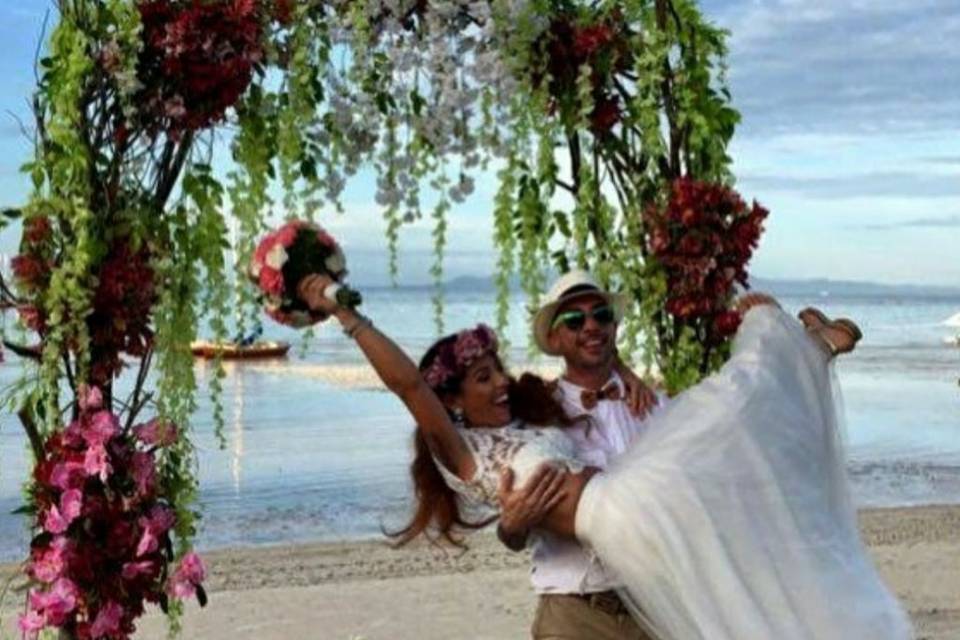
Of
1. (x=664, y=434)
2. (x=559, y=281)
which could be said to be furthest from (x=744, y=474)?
(x=559, y=281)

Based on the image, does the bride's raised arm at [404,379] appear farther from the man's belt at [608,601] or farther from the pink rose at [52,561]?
the pink rose at [52,561]

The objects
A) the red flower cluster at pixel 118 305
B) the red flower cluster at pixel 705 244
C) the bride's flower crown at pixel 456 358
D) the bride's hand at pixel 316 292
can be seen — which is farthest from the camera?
the red flower cluster at pixel 705 244

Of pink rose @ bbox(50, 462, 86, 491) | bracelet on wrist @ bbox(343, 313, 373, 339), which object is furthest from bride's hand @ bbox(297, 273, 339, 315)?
pink rose @ bbox(50, 462, 86, 491)

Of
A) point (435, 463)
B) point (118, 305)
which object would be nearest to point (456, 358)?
point (435, 463)

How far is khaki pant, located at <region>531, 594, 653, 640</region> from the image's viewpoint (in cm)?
351

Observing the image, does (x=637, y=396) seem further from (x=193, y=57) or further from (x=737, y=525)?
(x=193, y=57)

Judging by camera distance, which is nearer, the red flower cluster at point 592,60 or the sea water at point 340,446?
Result: the red flower cluster at point 592,60

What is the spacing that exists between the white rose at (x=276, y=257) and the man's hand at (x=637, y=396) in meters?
0.92

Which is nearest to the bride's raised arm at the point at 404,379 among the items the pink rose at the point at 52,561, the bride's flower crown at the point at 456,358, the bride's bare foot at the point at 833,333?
the bride's flower crown at the point at 456,358

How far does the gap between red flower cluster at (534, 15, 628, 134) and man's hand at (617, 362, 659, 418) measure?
101 cm

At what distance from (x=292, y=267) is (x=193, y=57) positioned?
2.67 ft

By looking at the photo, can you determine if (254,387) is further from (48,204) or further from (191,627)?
(48,204)

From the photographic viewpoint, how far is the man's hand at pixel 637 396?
12.4 ft

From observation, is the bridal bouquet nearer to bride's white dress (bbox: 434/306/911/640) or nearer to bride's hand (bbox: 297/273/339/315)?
bride's hand (bbox: 297/273/339/315)
